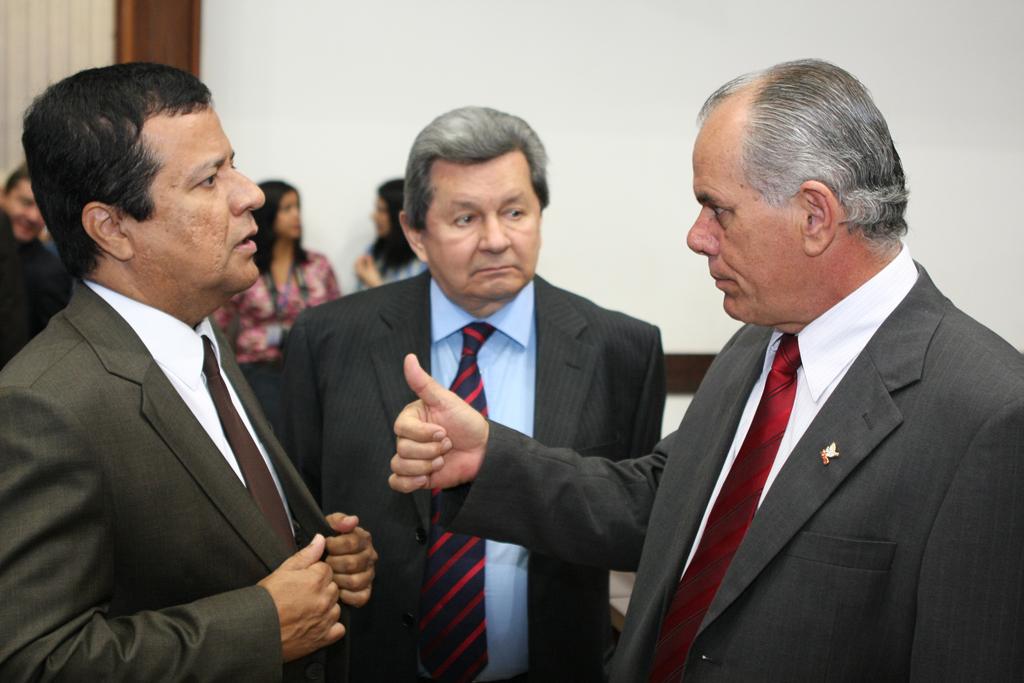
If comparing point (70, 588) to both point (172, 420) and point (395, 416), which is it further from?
point (395, 416)

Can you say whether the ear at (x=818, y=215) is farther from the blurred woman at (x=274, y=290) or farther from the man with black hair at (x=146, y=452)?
the blurred woman at (x=274, y=290)

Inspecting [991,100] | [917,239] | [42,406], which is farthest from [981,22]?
[42,406]

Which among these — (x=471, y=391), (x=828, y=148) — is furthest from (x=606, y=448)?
(x=828, y=148)

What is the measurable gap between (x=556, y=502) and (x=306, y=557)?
46 cm

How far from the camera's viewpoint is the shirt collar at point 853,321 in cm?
152

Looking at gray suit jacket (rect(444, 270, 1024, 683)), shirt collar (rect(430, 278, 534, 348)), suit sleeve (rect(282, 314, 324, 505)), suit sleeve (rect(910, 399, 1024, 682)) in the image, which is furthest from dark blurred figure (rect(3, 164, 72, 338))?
suit sleeve (rect(910, 399, 1024, 682))

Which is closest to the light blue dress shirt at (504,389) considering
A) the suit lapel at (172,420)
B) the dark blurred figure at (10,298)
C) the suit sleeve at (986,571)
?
the suit lapel at (172,420)

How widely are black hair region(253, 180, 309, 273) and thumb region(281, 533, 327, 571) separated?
3.19 m

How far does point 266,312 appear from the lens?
479 cm

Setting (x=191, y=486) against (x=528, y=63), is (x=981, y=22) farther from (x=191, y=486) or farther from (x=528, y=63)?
(x=191, y=486)

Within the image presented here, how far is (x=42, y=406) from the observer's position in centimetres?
136

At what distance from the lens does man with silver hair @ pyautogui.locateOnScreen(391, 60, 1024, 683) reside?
51.2 inches

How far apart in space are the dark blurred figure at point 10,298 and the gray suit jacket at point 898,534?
357 cm

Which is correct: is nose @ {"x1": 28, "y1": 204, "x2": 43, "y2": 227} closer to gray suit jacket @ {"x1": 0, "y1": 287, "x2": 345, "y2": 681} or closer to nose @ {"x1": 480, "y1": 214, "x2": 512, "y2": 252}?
nose @ {"x1": 480, "y1": 214, "x2": 512, "y2": 252}
